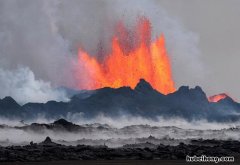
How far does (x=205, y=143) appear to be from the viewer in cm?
17538

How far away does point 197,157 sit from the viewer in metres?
120

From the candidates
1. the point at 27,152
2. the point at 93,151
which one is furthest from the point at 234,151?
the point at 27,152

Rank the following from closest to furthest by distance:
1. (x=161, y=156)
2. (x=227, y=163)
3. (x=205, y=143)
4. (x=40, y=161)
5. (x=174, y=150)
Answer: (x=227, y=163) < (x=40, y=161) < (x=161, y=156) < (x=174, y=150) < (x=205, y=143)

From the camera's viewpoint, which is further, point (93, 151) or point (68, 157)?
point (93, 151)

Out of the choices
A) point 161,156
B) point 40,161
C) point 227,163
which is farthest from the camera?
point 161,156

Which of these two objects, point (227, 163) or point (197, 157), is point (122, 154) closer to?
point (197, 157)

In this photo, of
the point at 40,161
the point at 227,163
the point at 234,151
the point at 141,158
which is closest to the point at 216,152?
the point at 234,151

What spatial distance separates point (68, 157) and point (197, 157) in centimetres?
2662

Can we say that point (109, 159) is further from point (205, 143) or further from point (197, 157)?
point (205, 143)

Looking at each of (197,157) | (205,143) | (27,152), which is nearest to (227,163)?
(197,157)

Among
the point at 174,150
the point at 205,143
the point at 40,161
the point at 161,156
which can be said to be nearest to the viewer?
the point at 40,161

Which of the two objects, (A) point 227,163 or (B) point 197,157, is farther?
(B) point 197,157

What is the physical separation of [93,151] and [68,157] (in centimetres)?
1443

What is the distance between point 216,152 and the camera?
130875mm
